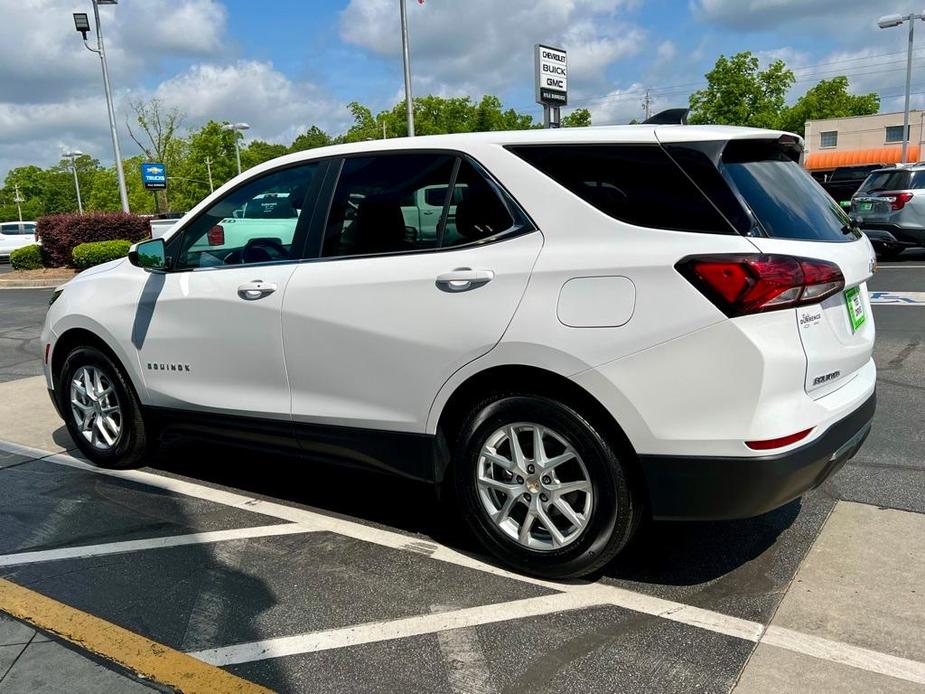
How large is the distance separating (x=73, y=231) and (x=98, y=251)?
1.57 metres

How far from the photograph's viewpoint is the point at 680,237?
283cm

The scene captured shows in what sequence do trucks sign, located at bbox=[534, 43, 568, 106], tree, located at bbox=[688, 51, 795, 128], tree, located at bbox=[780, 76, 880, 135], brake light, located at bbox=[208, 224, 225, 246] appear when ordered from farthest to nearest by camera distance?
1. tree, located at bbox=[780, 76, 880, 135]
2. tree, located at bbox=[688, 51, 795, 128]
3. trucks sign, located at bbox=[534, 43, 568, 106]
4. brake light, located at bbox=[208, 224, 225, 246]

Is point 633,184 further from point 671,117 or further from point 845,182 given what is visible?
point 845,182

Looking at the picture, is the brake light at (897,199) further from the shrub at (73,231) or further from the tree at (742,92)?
the tree at (742,92)

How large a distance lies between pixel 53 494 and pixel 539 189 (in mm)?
3263

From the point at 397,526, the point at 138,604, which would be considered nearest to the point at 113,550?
the point at 138,604

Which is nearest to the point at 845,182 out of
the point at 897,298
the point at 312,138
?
the point at 897,298

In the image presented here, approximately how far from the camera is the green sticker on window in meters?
3.11

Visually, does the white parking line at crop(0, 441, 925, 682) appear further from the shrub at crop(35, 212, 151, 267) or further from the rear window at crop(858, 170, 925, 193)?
the shrub at crop(35, 212, 151, 267)

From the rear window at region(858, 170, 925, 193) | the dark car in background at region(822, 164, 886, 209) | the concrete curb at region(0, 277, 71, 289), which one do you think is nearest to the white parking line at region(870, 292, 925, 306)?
the rear window at region(858, 170, 925, 193)

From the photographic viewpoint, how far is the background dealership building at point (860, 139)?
6041 centimetres

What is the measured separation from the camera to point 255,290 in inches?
150

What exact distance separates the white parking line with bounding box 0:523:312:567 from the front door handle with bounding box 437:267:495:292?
149cm

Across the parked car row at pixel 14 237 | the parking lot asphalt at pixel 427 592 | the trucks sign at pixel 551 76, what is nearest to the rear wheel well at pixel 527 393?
the parking lot asphalt at pixel 427 592
